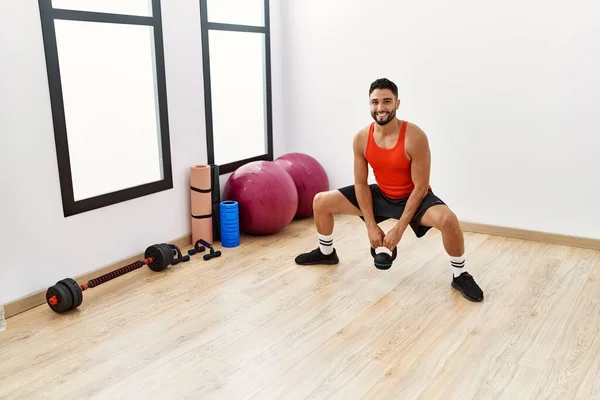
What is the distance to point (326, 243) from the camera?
281cm

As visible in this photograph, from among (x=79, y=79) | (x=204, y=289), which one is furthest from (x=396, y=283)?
(x=79, y=79)

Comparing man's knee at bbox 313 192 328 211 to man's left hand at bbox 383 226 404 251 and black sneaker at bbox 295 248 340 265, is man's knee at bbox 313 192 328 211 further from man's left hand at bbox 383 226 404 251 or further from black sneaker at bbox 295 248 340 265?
man's left hand at bbox 383 226 404 251

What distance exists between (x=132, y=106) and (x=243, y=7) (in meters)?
1.10

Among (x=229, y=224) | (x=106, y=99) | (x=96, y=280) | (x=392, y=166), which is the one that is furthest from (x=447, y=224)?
(x=106, y=99)

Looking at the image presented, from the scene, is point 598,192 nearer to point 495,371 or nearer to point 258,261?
point 495,371

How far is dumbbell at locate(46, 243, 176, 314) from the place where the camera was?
2299mm

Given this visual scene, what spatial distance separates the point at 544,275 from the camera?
2670 mm

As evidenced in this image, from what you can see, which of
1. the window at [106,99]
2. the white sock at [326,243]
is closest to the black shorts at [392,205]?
the white sock at [326,243]

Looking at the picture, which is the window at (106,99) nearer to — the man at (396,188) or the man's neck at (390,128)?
the man at (396,188)

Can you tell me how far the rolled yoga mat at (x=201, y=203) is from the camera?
10.1 ft

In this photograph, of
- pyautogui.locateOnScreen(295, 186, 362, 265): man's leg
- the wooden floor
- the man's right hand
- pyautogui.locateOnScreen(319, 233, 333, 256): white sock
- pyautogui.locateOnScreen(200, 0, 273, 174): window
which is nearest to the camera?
the wooden floor

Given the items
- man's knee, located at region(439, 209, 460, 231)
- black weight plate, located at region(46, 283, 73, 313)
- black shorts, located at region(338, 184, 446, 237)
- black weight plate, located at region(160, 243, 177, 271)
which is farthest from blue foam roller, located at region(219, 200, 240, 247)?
man's knee, located at region(439, 209, 460, 231)

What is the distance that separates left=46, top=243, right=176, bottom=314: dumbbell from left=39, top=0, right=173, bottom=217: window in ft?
1.03

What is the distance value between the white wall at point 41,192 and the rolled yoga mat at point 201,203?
0.14 meters
